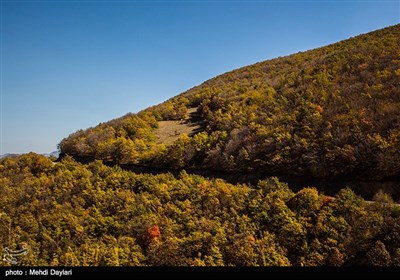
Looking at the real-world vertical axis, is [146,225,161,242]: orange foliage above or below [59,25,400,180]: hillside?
below

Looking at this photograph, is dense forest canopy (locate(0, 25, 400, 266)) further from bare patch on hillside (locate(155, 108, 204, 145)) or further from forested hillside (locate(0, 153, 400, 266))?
bare patch on hillside (locate(155, 108, 204, 145))

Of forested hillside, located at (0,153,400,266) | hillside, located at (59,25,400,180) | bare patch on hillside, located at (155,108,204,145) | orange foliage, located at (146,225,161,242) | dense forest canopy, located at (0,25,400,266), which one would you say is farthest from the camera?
bare patch on hillside, located at (155,108,204,145)

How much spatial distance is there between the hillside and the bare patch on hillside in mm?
326

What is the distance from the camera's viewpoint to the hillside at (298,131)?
2352 cm

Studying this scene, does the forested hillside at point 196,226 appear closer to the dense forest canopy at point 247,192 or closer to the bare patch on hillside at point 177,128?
the dense forest canopy at point 247,192

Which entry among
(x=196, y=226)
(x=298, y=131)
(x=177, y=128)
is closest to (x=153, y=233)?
(x=196, y=226)

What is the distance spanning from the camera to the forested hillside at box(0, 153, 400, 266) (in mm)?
17578

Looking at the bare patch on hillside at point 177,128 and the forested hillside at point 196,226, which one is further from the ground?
the bare patch on hillside at point 177,128

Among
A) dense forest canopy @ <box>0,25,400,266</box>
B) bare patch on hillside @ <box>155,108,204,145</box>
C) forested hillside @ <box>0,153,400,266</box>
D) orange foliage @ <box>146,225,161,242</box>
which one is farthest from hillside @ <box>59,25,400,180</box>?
orange foliage @ <box>146,225,161,242</box>

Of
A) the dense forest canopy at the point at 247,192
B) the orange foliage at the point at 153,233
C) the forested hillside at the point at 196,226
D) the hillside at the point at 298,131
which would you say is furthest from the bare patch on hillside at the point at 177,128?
the orange foliage at the point at 153,233

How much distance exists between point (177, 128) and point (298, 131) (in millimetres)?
21251

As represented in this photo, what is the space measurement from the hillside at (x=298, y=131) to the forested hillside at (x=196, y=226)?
3.47m

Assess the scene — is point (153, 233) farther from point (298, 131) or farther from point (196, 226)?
point (298, 131)

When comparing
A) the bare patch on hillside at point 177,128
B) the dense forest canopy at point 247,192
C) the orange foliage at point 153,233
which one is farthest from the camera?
the bare patch on hillside at point 177,128
